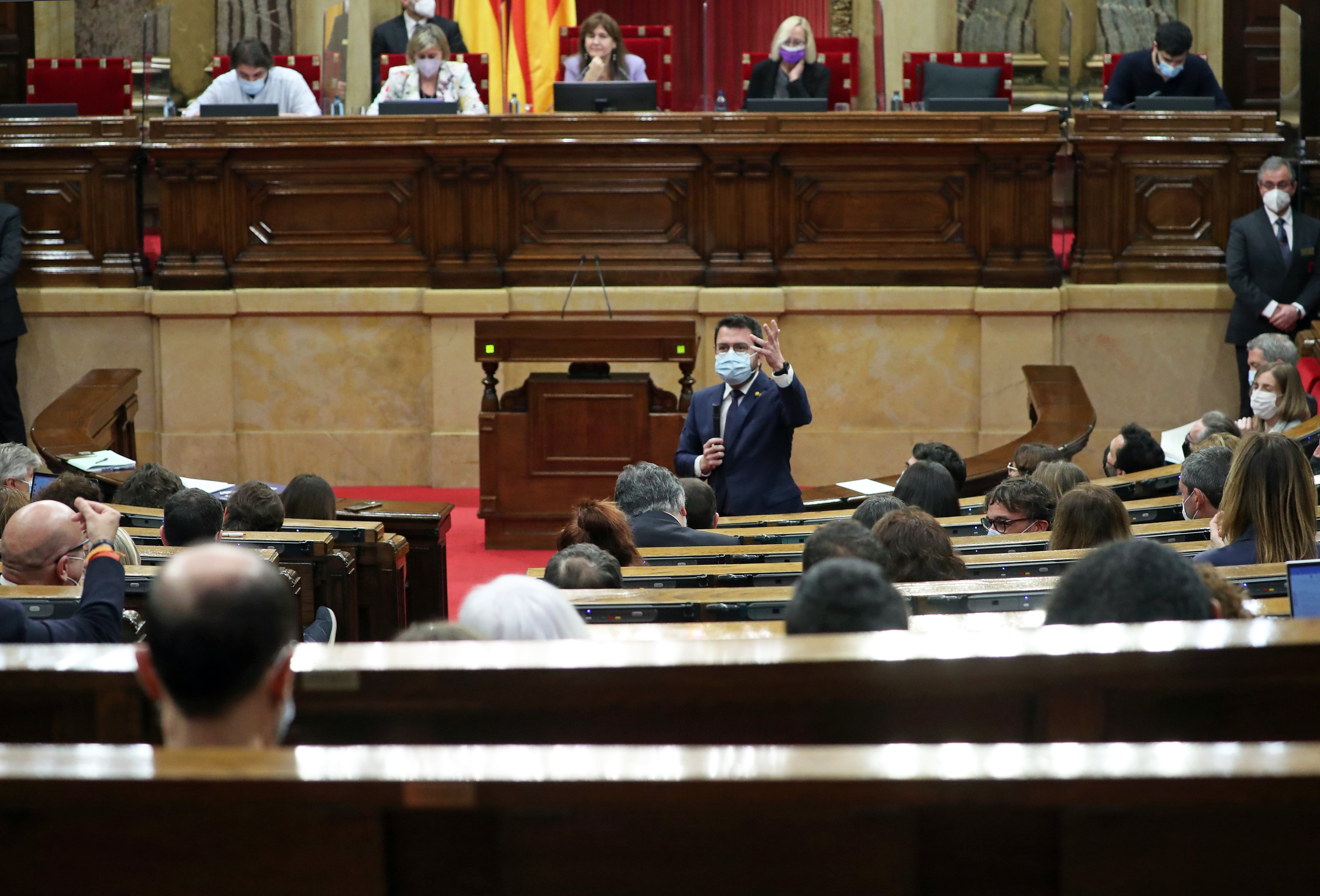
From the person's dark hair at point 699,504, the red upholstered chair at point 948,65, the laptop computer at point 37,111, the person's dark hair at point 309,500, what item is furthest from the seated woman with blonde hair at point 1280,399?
the laptop computer at point 37,111

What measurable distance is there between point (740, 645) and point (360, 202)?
7.18 meters

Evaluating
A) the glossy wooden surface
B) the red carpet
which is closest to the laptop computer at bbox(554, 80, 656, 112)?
the red carpet

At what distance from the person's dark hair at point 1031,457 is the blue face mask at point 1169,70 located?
12.6 ft

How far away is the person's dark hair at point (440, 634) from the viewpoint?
6.41 ft

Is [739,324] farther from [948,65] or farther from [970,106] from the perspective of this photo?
[948,65]

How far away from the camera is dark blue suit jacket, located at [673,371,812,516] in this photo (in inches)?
229

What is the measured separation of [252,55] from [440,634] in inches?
290

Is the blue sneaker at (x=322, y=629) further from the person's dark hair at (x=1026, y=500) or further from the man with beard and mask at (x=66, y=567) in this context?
the person's dark hair at (x=1026, y=500)

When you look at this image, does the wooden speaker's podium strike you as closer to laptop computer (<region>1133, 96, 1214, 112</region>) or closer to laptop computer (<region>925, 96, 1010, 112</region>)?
laptop computer (<region>925, 96, 1010, 112</region>)

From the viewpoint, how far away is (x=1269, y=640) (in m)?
1.48

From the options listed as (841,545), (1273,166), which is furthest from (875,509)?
(1273,166)

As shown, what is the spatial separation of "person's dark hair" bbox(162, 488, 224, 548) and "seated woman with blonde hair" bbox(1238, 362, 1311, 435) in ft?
13.8

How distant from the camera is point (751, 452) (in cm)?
588

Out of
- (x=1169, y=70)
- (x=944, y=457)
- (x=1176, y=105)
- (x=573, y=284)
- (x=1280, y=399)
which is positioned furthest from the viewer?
(x=1169, y=70)
